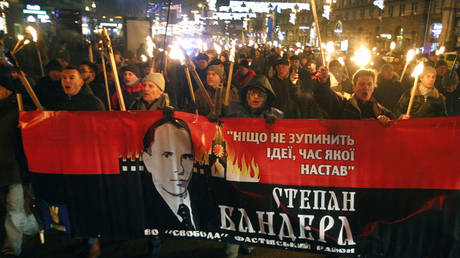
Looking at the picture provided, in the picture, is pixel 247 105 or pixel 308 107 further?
pixel 308 107

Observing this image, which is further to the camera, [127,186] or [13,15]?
[13,15]

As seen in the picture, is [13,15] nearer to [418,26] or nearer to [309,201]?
[309,201]

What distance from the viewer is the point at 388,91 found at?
7.68 meters

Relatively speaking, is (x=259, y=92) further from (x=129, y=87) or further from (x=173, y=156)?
(x=129, y=87)

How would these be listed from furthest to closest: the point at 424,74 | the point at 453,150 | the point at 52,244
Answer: the point at 424,74, the point at 52,244, the point at 453,150

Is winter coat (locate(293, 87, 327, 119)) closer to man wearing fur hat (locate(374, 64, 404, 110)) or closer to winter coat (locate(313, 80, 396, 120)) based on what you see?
winter coat (locate(313, 80, 396, 120))

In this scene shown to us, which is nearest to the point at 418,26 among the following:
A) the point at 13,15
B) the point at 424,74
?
the point at 13,15

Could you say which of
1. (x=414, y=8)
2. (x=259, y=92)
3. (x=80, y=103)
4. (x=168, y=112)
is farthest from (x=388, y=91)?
(x=414, y=8)

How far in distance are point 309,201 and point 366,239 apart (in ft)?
1.89

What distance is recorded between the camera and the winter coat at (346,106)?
4.27 metres

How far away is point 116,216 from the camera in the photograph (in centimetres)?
369

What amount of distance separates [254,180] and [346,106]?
1.61m

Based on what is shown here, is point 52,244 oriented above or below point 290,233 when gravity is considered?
below

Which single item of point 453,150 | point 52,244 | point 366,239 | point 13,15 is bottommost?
point 52,244
